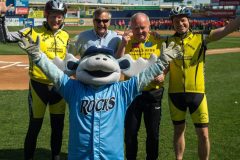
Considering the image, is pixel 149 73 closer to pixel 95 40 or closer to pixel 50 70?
pixel 50 70

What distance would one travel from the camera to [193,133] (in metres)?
7.79

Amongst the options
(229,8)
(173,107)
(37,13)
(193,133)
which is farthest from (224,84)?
(229,8)

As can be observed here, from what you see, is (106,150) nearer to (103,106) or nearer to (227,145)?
(103,106)

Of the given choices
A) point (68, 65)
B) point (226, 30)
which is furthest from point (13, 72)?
point (68, 65)

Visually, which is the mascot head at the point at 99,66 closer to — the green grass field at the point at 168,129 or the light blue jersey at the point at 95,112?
the light blue jersey at the point at 95,112

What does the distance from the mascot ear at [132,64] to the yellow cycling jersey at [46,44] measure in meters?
1.88

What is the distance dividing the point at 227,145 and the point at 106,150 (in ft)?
12.7

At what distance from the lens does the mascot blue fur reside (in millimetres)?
3709

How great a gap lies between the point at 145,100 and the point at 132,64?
1541 mm

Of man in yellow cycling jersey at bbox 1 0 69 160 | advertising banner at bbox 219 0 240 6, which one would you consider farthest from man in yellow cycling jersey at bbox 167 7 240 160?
advertising banner at bbox 219 0 240 6

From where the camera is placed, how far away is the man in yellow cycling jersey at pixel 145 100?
537cm

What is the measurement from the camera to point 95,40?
5.37 metres

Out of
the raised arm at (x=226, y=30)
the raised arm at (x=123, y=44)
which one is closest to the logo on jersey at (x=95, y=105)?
the raised arm at (x=123, y=44)

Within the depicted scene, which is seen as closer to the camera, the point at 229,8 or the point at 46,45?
the point at 46,45
